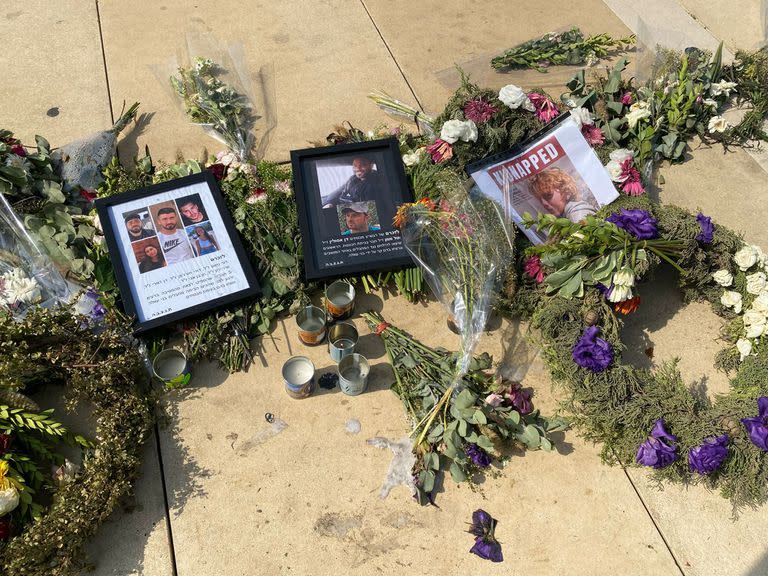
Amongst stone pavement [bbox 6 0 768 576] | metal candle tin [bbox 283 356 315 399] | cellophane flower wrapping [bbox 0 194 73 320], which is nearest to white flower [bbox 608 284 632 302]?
stone pavement [bbox 6 0 768 576]

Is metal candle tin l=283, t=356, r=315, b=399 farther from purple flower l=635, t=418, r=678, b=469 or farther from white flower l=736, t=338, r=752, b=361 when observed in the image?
white flower l=736, t=338, r=752, b=361

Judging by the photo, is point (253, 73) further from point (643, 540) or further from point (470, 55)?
point (643, 540)

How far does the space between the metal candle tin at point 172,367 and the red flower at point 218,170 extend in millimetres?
1023

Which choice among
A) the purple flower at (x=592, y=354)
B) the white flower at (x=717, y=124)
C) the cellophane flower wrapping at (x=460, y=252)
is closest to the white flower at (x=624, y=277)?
the purple flower at (x=592, y=354)

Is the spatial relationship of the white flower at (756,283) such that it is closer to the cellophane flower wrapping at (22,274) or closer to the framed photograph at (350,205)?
the framed photograph at (350,205)

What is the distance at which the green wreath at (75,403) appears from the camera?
1.99 meters

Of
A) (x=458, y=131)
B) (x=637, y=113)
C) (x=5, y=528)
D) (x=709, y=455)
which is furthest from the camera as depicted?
(x=637, y=113)

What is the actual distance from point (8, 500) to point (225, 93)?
8.24ft

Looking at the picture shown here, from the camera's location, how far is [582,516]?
7.68 ft

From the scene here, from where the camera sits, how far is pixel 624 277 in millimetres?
2434

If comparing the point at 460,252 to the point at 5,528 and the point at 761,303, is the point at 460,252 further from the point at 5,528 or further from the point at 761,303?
the point at 5,528

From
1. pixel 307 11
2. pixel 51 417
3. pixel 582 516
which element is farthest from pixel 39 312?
pixel 307 11

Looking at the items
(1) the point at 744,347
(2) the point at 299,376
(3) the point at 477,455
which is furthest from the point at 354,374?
(1) the point at 744,347

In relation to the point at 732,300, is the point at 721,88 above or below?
above
